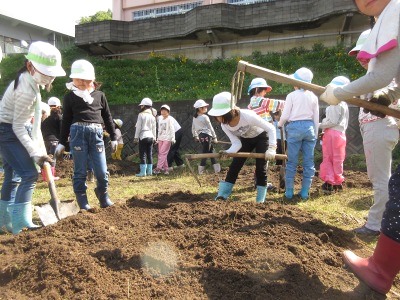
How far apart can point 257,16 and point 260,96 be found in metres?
10.9

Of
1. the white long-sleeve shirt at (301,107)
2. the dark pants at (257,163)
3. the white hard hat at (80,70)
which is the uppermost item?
the white hard hat at (80,70)

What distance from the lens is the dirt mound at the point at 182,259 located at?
2250 millimetres

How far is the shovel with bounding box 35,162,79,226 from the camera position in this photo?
3.62 metres

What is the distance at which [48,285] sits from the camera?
2279 mm

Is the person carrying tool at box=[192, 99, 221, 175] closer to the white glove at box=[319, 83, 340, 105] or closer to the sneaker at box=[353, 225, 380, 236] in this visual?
the sneaker at box=[353, 225, 380, 236]

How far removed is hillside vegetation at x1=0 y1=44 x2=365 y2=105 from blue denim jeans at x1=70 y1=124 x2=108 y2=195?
8.15 m

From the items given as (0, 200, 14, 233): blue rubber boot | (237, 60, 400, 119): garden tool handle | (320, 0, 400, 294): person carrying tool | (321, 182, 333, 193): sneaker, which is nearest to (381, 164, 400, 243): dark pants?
(320, 0, 400, 294): person carrying tool

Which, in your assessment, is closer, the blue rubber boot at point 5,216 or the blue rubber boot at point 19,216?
the blue rubber boot at point 19,216

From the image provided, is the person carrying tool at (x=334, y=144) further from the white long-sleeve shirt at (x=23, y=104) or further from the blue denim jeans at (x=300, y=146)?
the white long-sleeve shirt at (x=23, y=104)

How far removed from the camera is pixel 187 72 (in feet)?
52.2

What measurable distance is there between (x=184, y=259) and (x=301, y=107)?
10.6 feet

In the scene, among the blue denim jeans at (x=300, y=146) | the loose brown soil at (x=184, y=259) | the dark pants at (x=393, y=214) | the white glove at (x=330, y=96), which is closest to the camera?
the dark pants at (x=393, y=214)

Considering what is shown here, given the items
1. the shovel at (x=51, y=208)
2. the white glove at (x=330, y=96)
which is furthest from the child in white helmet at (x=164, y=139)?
the white glove at (x=330, y=96)

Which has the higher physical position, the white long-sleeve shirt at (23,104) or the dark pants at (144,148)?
the white long-sleeve shirt at (23,104)
